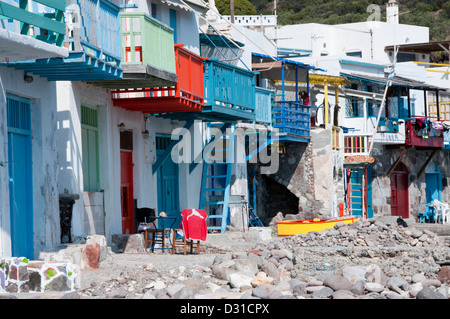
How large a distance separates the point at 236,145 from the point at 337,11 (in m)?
53.7

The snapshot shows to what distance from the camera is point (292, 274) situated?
1482cm

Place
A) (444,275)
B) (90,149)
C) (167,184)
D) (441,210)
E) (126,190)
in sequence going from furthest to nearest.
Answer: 1. (441,210)
2. (167,184)
3. (126,190)
4. (90,149)
5. (444,275)

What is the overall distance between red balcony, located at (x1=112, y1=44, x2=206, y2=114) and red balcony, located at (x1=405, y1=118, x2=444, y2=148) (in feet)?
63.2

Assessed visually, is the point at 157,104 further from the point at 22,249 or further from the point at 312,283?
the point at 312,283

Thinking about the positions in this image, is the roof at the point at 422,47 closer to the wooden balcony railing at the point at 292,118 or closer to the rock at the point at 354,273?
the wooden balcony railing at the point at 292,118

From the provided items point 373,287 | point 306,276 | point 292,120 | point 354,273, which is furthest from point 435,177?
point 373,287

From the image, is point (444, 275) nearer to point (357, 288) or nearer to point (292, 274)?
point (292, 274)

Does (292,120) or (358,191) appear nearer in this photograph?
(292,120)

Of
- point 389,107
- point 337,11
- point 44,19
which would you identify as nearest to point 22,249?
point 44,19

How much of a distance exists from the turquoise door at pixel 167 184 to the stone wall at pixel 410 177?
15.6m

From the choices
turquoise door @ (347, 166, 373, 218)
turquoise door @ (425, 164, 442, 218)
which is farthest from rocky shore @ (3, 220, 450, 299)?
turquoise door @ (425, 164, 442, 218)

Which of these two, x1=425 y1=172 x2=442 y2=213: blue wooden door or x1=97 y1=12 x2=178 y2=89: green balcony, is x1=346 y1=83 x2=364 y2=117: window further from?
x1=97 y1=12 x2=178 y2=89: green balcony

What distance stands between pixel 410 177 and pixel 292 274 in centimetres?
2577

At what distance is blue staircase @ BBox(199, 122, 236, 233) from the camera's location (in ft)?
77.2
